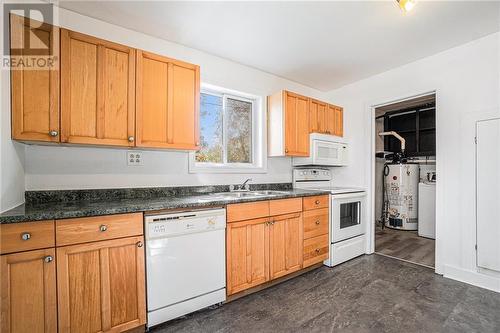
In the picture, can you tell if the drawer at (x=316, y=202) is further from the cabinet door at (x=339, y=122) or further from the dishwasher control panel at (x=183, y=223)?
the cabinet door at (x=339, y=122)

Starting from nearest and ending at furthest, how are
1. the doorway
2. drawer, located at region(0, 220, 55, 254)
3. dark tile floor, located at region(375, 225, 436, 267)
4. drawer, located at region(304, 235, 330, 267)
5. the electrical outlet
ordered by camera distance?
1. drawer, located at region(0, 220, 55, 254)
2. the electrical outlet
3. drawer, located at region(304, 235, 330, 267)
4. dark tile floor, located at region(375, 225, 436, 267)
5. the doorway

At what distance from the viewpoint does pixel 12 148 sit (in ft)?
4.86

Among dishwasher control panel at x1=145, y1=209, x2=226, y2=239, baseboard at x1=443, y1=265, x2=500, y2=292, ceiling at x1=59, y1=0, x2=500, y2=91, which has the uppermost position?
ceiling at x1=59, y1=0, x2=500, y2=91

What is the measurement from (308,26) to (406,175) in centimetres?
363

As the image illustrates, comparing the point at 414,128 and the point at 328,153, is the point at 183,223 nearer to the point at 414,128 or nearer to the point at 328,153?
the point at 328,153

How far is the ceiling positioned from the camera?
1840mm

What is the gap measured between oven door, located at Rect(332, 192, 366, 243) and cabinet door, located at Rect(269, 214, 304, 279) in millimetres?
578

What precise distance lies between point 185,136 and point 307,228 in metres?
1.64

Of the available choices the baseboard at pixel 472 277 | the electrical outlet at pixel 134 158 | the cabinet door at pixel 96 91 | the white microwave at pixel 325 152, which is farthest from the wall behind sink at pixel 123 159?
the baseboard at pixel 472 277

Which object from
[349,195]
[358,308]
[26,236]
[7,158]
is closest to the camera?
[26,236]

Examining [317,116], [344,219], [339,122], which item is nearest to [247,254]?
[344,219]

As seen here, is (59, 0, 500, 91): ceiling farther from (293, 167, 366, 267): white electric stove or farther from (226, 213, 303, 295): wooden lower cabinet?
(226, 213, 303, 295): wooden lower cabinet

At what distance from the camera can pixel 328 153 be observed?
10.6 ft

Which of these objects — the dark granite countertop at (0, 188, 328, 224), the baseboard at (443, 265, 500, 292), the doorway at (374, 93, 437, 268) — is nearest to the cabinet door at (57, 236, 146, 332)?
the dark granite countertop at (0, 188, 328, 224)
